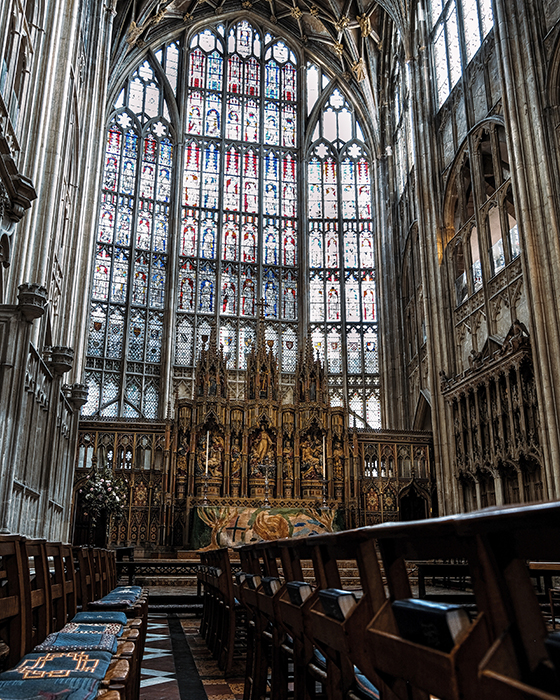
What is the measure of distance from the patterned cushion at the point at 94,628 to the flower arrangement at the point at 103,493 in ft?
33.9

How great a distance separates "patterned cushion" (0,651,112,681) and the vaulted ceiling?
2399 cm

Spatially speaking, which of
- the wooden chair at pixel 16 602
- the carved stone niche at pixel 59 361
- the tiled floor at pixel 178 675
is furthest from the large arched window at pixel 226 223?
the wooden chair at pixel 16 602

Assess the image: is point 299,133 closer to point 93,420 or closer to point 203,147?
point 203,147

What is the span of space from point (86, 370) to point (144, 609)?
55.0 feet

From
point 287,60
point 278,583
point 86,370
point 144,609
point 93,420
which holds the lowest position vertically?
point 144,609

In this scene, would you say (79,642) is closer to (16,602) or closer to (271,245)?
(16,602)

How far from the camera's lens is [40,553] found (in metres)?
3.04

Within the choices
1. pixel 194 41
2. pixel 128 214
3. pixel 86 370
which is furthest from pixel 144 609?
pixel 194 41

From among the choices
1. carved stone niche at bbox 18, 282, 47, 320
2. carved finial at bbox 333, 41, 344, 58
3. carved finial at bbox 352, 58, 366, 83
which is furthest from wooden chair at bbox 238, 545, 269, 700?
carved finial at bbox 333, 41, 344, 58

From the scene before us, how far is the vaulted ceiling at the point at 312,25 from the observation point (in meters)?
22.9

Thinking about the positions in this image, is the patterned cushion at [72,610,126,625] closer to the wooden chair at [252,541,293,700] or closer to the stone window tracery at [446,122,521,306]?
the wooden chair at [252,541,293,700]

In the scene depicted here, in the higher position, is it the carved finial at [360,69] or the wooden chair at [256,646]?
the carved finial at [360,69]

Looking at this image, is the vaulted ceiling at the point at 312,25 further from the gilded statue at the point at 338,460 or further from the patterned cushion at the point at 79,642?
the patterned cushion at the point at 79,642

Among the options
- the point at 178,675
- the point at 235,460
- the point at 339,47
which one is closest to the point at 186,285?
the point at 235,460
